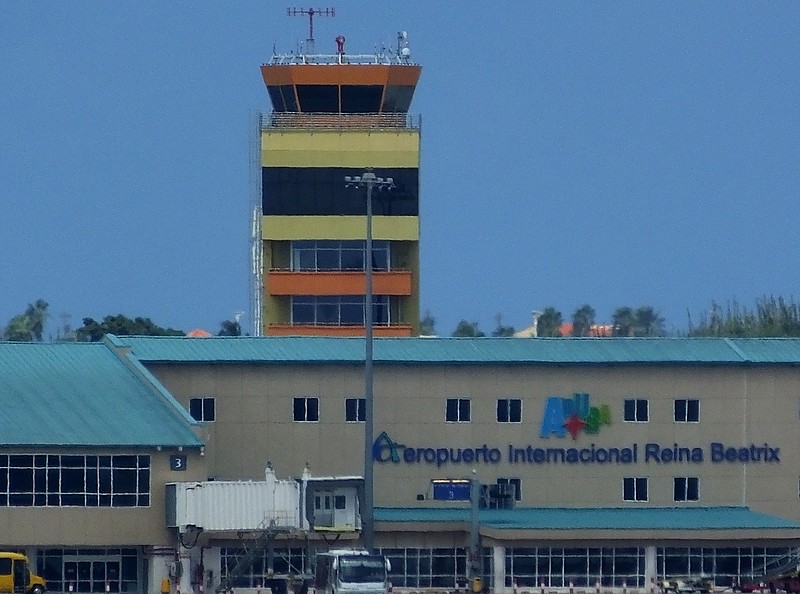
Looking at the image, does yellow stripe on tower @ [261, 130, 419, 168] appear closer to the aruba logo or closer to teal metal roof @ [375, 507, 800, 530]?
the aruba logo

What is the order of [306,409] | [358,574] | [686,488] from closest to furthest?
[358,574] < [306,409] < [686,488]

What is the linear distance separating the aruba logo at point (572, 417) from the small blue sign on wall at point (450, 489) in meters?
4.25

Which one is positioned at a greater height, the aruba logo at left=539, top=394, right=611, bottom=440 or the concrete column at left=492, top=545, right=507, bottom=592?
the aruba logo at left=539, top=394, right=611, bottom=440

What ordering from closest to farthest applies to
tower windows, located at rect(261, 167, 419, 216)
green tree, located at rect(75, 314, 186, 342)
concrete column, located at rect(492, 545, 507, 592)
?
1. concrete column, located at rect(492, 545, 507, 592)
2. tower windows, located at rect(261, 167, 419, 216)
3. green tree, located at rect(75, 314, 186, 342)

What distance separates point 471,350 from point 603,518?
395 inches

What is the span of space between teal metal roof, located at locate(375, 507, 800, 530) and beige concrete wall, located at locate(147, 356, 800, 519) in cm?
70

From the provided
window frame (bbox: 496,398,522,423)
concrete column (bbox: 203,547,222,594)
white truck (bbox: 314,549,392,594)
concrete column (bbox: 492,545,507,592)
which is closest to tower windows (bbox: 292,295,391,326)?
window frame (bbox: 496,398,522,423)

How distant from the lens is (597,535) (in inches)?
3546

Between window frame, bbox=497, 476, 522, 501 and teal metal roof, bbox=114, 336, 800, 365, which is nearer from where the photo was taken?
teal metal roof, bbox=114, 336, 800, 365

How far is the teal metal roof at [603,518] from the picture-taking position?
298 ft

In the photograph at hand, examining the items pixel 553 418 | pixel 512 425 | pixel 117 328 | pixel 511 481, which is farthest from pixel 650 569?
pixel 117 328

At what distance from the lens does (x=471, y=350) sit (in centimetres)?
9788

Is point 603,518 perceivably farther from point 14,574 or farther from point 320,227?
point 320,227

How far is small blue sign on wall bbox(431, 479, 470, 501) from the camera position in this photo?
9588 cm
